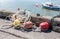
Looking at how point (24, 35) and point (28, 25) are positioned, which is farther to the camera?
point (28, 25)

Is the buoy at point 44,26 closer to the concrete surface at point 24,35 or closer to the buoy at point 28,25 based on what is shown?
the concrete surface at point 24,35

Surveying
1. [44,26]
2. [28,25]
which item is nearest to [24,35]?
[28,25]

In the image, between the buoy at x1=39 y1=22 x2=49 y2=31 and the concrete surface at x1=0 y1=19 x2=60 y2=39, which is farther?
the buoy at x1=39 y1=22 x2=49 y2=31

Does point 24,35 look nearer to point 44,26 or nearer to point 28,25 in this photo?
point 28,25

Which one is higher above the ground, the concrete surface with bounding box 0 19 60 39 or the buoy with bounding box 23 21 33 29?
the buoy with bounding box 23 21 33 29

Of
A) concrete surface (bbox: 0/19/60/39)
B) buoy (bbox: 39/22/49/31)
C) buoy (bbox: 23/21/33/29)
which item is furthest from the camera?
buoy (bbox: 23/21/33/29)

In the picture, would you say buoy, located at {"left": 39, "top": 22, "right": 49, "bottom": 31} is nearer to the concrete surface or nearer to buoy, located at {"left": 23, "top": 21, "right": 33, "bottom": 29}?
the concrete surface

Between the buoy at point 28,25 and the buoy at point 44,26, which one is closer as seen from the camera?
the buoy at point 44,26

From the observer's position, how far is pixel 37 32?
23.8ft

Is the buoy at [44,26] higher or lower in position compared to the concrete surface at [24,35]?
higher

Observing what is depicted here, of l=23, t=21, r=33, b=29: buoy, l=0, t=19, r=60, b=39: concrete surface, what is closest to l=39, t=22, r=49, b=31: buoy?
l=0, t=19, r=60, b=39: concrete surface

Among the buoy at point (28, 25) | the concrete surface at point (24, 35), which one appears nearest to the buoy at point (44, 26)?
the concrete surface at point (24, 35)

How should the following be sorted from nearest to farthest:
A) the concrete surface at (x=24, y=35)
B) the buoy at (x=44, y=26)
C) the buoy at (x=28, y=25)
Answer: the concrete surface at (x=24, y=35) → the buoy at (x=44, y=26) → the buoy at (x=28, y=25)

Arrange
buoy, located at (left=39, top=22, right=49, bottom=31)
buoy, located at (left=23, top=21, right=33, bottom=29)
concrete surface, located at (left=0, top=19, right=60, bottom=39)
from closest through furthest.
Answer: concrete surface, located at (left=0, top=19, right=60, bottom=39)
buoy, located at (left=39, top=22, right=49, bottom=31)
buoy, located at (left=23, top=21, right=33, bottom=29)
